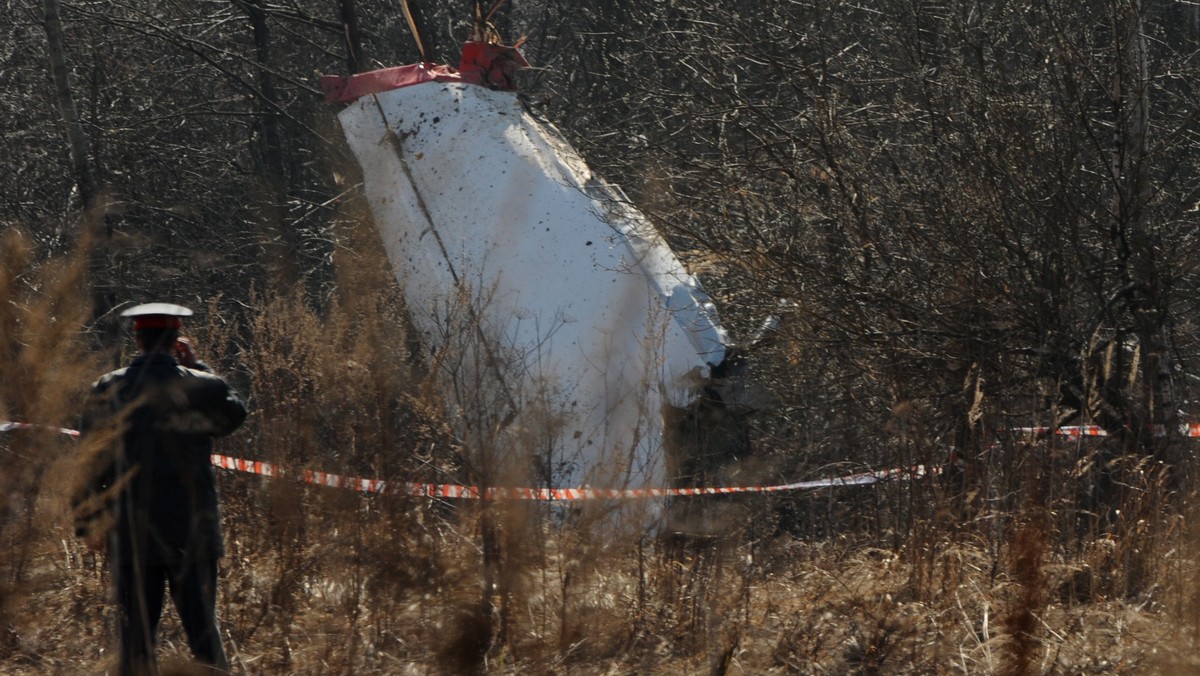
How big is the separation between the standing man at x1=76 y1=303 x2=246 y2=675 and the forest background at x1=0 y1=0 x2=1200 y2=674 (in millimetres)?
363

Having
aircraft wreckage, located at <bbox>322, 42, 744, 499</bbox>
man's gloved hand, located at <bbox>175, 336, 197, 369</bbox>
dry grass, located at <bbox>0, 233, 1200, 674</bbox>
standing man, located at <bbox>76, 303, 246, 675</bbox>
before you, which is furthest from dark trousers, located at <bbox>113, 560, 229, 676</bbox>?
aircraft wreckage, located at <bbox>322, 42, 744, 499</bbox>

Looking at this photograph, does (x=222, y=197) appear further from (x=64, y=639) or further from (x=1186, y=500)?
(x=1186, y=500)

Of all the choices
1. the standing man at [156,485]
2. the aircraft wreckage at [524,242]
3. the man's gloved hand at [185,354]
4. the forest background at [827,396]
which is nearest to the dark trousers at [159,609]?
the standing man at [156,485]

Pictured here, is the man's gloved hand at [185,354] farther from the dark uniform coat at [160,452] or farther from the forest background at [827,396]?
the forest background at [827,396]

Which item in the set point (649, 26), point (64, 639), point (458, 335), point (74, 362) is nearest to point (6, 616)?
point (64, 639)

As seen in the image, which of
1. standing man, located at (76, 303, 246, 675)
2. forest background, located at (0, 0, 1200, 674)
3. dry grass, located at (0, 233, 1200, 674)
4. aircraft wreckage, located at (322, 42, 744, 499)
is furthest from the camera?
aircraft wreckage, located at (322, 42, 744, 499)

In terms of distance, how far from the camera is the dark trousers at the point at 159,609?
398 cm

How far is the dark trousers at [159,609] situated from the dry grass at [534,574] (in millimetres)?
171

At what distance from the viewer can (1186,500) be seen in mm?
5125

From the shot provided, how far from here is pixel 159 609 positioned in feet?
13.4

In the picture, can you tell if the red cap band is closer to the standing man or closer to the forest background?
the standing man

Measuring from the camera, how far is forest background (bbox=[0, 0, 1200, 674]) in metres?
4.47

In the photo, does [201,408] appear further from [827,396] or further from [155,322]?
[827,396]

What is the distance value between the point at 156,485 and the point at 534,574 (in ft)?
4.43
